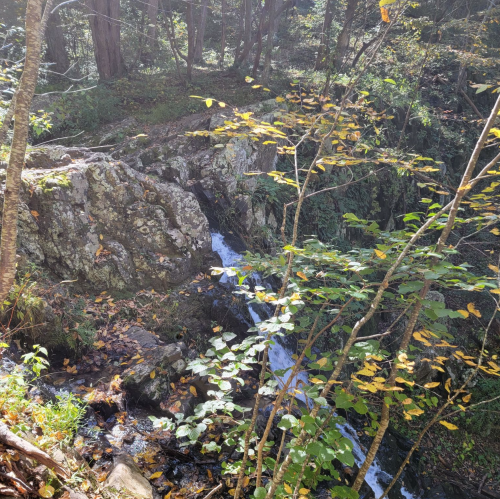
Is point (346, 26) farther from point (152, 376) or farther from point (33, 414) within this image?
point (33, 414)

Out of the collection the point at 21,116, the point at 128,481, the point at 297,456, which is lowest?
the point at 128,481

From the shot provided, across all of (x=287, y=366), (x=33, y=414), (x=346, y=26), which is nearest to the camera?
(x=33, y=414)

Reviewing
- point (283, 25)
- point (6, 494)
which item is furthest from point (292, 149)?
point (283, 25)

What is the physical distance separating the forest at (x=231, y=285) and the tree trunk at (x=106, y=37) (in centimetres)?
8

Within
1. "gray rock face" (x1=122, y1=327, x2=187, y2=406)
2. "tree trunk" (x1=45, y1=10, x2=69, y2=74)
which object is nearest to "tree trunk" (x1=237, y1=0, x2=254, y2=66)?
"tree trunk" (x1=45, y1=10, x2=69, y2=74)

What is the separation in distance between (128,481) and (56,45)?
1364 cm

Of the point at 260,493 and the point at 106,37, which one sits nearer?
the point at 260,493

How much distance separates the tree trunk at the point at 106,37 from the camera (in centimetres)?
1141

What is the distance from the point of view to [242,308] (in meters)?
6.89

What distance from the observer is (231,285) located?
23.7ft

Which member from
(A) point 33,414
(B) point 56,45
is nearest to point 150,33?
(B) point 56,45

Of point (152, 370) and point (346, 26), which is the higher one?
point (346, 26)

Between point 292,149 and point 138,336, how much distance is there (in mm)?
4239

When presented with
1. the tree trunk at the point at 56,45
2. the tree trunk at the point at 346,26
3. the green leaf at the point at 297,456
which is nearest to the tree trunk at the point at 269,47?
the tree trunk at the point at 346,26
